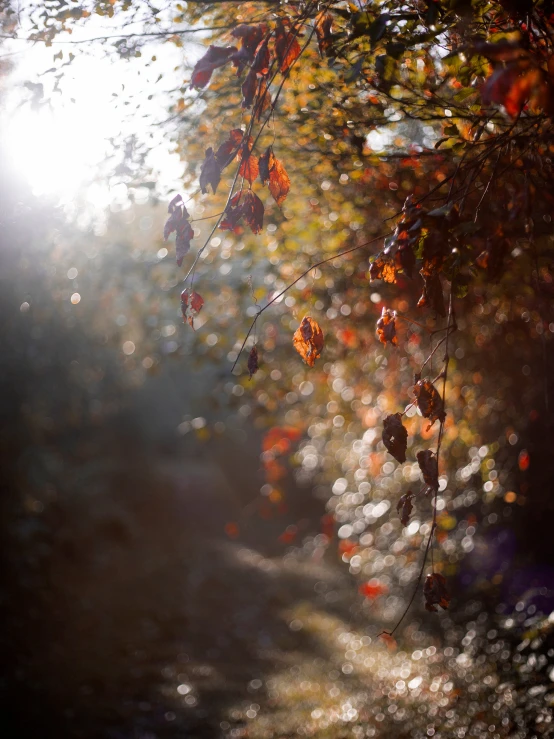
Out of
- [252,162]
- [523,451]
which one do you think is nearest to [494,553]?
[523,451]

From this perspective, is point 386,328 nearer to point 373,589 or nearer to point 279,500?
point 279,500

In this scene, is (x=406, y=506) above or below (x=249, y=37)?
below

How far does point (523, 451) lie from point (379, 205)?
2499mm

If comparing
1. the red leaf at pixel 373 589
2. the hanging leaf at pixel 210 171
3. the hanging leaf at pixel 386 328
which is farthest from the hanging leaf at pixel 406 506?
the red leaf at pixel 373 589

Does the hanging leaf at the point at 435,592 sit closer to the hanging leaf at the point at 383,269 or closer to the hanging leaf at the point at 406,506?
the hanging leaf at the point at 406,506

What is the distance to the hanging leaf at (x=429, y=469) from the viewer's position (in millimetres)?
2359

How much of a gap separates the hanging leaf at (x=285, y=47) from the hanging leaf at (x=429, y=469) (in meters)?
1.61

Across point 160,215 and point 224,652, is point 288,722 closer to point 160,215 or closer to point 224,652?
point 224,652

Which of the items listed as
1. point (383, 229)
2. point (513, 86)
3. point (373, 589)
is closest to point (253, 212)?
point (513, 86)

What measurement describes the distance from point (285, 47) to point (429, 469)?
1.77 meters

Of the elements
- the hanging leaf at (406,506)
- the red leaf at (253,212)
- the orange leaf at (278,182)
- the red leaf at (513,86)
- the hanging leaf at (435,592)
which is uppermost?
the red leaf at (513,86)

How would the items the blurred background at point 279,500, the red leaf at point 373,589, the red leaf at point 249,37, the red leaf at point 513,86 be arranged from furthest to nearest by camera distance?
the red leaf at point 373,589
the blurred background at point 279,500
the red leaf at point 249,37
the red leaf at point 513,86

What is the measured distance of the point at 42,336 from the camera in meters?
11.8

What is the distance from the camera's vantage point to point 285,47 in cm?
259
